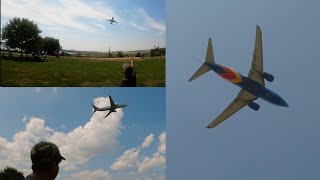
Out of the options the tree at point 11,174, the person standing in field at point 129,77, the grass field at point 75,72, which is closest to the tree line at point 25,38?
the grass field at point 75,72

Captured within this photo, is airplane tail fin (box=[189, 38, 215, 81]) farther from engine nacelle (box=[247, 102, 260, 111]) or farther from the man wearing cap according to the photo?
the man wearing cap

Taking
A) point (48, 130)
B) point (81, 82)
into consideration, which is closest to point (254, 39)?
point (81, 82)

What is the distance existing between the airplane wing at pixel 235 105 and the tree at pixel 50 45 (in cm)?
355

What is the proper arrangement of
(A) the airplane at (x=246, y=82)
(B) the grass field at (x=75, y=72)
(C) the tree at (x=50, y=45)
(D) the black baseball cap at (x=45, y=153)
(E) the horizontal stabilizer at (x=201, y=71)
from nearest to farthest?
(D) the black baseball cap at (x=45, y=153)
(A) the airplane at (x=246, y=82)
(E) the horizontal stabilizer at (x=201, y=71)
(B) the grass field at (x=75, y=72)
(C) the tree at (x=50, y=45)

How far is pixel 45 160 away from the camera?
87.2 inches

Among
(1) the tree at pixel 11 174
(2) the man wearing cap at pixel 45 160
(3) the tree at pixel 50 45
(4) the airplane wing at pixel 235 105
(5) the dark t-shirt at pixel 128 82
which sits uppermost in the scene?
(3) the tree at pixel 50 45

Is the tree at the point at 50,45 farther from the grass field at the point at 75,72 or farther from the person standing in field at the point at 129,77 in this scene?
the person standing in field at the point at 129,77

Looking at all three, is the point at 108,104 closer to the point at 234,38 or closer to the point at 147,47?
the point at 147,47

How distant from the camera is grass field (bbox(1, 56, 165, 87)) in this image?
8719mm

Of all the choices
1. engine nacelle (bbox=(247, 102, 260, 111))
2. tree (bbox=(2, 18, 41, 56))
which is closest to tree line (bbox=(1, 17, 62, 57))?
tree (bbox=(2, 18, 41, 56))

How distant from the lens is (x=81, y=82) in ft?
29.7

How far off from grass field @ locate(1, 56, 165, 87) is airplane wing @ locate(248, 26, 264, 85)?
1.78m

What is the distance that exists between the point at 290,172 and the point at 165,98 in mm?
2773

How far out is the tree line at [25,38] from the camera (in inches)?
338
